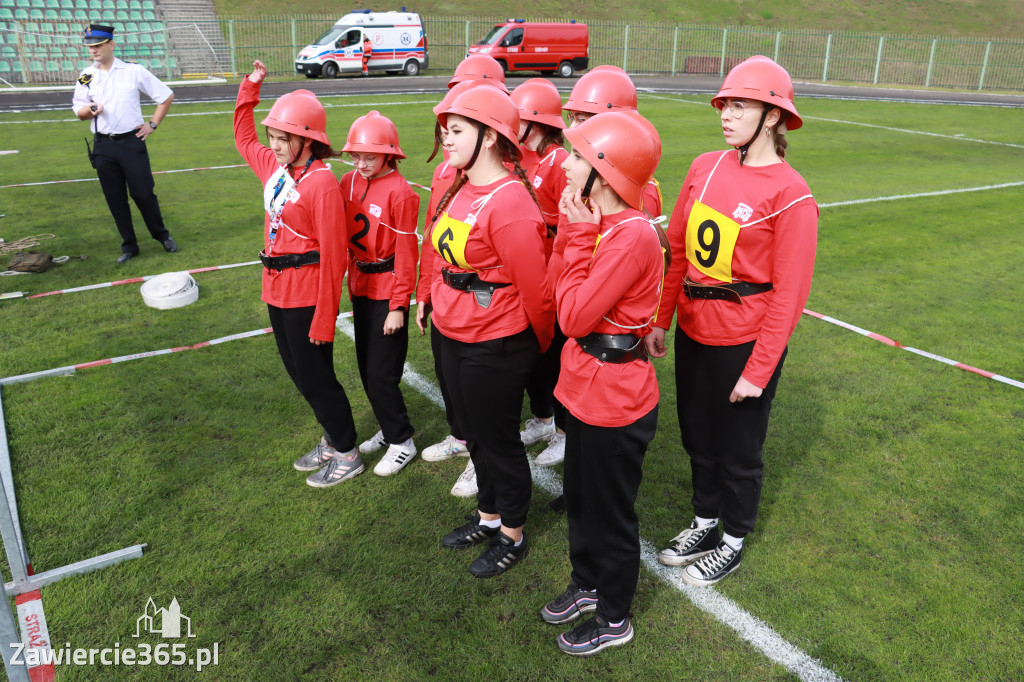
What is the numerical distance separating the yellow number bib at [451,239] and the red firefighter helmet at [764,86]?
137 cm

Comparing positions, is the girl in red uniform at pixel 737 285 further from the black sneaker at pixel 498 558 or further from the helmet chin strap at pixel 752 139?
the black sneaker at pixel 498 558

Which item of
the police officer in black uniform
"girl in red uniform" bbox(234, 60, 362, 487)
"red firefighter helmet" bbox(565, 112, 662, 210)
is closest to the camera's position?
"red firefighter helmet" bbox(565, 112, 662, 210)

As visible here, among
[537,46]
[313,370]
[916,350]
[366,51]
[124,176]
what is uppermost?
[537,46]

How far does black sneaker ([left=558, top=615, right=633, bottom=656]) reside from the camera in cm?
342

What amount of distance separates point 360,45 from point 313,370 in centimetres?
3051

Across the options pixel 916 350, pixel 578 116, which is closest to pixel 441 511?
pixel 578 116

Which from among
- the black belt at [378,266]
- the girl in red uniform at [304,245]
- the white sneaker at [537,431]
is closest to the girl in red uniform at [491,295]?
the black belt at [378,266]

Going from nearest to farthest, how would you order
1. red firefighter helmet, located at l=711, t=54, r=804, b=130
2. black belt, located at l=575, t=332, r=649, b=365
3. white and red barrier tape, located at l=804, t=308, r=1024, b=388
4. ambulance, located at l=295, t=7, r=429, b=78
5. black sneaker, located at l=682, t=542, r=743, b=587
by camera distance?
black belt, located at l=575, t=332, r=649, b=365 < red firefighter helmet, located at l=711, t=54, r=804, b=130 < black sneaker, located at l=682, t=542, r=743, b=587 < white and red barrier tape, located at l=804, t=308, r=1024, b=388 < ambulance, located at l=295, t=7, r=429, b=78

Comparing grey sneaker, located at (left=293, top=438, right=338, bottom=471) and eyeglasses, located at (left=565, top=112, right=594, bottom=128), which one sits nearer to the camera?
eyeglasses, located at (left=565, top=112, right=594, bottom=128)

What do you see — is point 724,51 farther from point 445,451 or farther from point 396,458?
point 396,458

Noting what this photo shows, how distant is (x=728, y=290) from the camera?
3.50m

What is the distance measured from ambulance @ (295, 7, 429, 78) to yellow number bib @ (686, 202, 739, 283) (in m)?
31.2

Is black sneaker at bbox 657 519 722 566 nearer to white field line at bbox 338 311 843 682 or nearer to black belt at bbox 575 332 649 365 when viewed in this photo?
white field line at bbox 338 311 843 682

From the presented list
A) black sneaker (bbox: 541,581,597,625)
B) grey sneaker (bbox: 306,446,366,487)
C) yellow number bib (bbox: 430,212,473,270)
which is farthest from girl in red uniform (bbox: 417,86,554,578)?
grey sneaker (bbox: 306,446,366,487)
